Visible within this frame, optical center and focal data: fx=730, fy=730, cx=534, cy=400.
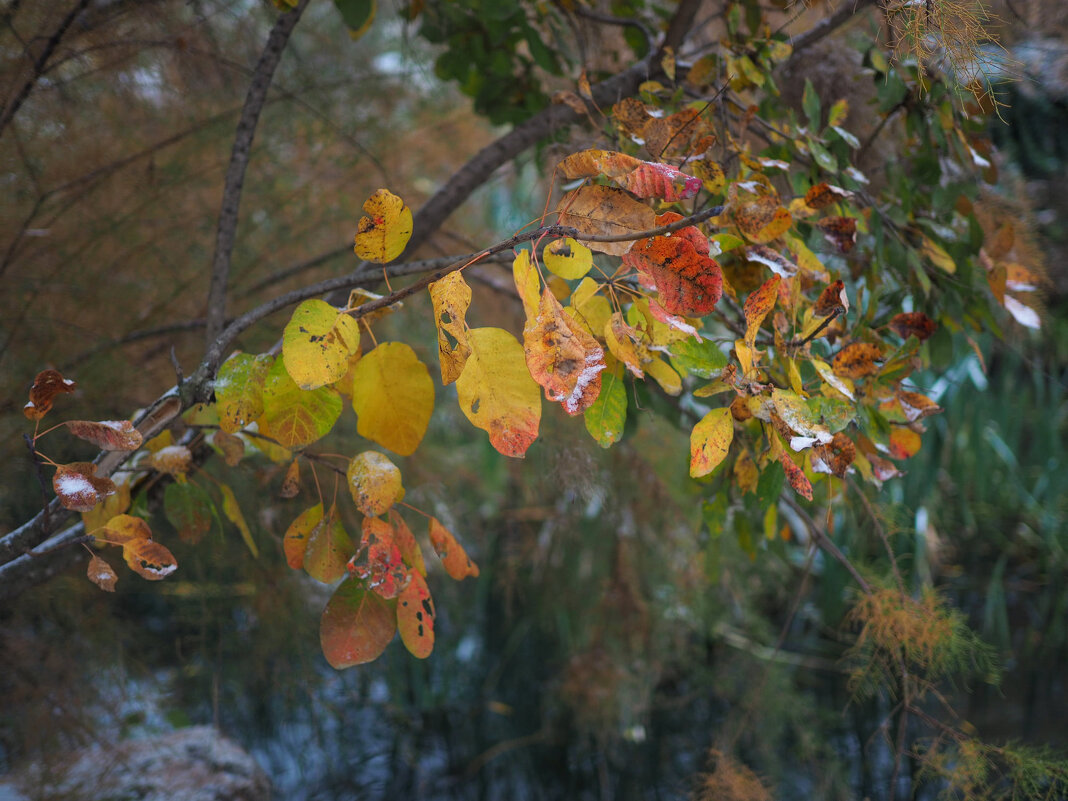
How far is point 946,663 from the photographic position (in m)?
0.62

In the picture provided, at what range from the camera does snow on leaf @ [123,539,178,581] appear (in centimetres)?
36

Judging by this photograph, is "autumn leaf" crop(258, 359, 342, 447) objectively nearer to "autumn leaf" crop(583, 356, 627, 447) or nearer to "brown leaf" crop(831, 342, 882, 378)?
"autumn leaf" crop(583, 356, 627, 447)

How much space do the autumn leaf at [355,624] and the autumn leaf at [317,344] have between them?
12cm

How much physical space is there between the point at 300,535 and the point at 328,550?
19 mm

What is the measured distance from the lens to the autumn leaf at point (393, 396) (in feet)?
1.20

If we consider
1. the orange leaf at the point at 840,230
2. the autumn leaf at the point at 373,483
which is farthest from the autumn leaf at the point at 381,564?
the orange leaf at the point at 840,230

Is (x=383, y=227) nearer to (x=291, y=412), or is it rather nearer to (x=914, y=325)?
(x=291, y=412)

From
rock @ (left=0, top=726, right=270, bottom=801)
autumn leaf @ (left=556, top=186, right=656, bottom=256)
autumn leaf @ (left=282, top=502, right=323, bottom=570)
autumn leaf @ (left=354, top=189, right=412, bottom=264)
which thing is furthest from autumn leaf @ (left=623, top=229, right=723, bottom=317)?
rock @ (left=0, top=726, right=270, bottom=801)

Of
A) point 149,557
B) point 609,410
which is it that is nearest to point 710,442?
point 609,410

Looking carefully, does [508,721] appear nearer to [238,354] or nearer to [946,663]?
[946,663]

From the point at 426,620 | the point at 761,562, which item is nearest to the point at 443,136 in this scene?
the point at 761,562

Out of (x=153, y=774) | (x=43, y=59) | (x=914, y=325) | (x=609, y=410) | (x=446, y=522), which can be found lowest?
(x=446, y=522)

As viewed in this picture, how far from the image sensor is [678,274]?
1.10ft

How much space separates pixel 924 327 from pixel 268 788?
2.72ft
